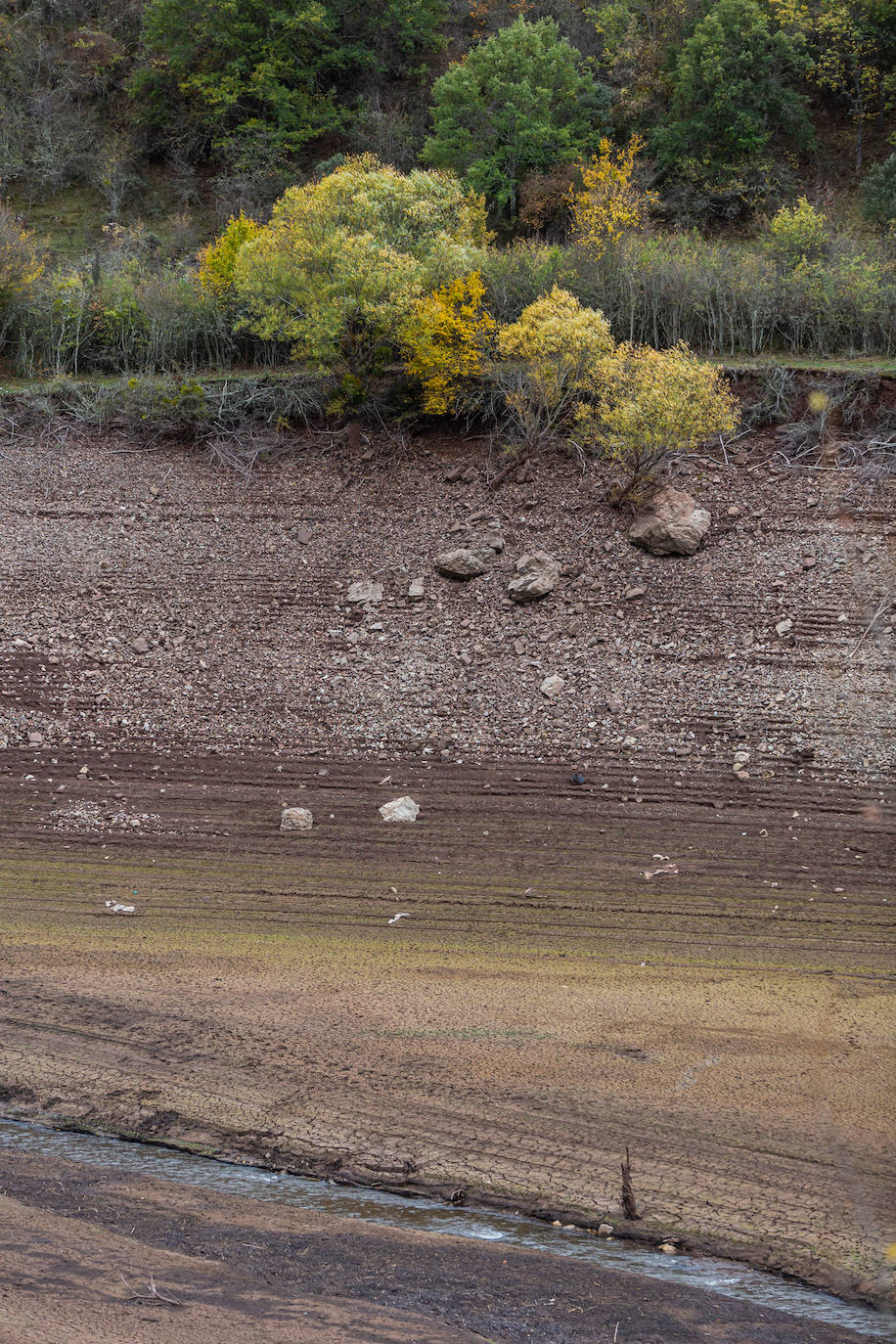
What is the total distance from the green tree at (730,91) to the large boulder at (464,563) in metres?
19.2

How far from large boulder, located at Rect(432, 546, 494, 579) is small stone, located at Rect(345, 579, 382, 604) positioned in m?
1.30

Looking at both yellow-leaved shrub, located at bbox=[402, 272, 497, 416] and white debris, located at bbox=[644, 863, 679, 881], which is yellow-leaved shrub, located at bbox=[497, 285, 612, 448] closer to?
yellow-leaved shrub, located at bbox=[402, 272, 497, 416]

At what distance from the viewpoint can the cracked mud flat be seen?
9.52m

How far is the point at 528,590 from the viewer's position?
19828 mm

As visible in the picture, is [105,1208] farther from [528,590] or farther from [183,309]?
[183,309]

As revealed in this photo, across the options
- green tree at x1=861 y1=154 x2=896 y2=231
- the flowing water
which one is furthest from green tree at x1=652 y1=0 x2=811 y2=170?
the flowing water

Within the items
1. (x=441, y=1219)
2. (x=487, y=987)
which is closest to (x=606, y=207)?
(x=487, y=987)

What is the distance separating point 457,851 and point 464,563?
7.32 meters

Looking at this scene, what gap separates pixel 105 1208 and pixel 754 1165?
5391mm

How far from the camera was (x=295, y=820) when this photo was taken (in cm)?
1561

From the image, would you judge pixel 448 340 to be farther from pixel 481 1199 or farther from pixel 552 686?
pixel 481 1199

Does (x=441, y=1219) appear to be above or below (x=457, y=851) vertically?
below

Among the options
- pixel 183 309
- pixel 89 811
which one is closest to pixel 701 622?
pixel 89 811

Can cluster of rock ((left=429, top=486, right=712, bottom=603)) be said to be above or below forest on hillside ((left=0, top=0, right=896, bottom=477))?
below
